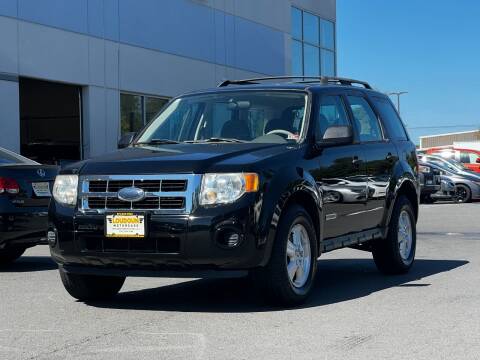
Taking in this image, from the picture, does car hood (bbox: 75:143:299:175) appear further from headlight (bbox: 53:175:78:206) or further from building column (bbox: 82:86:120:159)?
building column (bbox: 82:86:120:159)

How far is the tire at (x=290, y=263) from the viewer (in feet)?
21.3

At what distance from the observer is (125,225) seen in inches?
253

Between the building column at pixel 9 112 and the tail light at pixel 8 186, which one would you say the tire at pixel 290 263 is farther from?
the building column at pixel 9 112

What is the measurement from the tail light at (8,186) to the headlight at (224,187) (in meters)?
3.81

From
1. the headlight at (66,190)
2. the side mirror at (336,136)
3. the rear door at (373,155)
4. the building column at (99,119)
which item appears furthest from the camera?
the building column at (99,119)

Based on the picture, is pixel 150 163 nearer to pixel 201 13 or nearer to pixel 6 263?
pixel 6 263

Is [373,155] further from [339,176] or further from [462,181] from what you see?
[462,181]

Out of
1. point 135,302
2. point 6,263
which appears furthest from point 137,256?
point 6,263

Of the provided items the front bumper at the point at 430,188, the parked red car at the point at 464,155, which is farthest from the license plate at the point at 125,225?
the parked red car at the point at 464,155

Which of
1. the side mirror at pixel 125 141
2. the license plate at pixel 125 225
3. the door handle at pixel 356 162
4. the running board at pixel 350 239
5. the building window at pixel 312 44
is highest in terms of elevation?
the building window at pixel 312 44

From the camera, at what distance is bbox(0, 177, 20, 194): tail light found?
9.41 meters

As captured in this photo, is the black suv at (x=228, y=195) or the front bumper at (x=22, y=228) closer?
the black suv at (x=228, y=195)

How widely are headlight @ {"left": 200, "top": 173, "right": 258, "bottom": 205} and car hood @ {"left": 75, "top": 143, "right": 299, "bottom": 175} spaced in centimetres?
5

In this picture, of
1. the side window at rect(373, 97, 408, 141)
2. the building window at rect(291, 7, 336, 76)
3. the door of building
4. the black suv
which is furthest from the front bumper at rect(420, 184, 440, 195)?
the black suv
